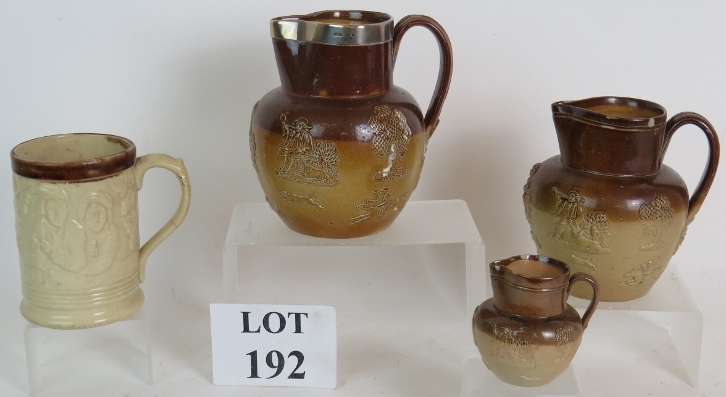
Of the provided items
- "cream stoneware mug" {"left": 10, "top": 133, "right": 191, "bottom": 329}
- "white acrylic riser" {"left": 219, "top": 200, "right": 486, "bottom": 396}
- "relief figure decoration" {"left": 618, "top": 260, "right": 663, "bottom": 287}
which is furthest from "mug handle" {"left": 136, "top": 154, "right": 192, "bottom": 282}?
"relief figure decoration" {"left": 618, "top": 260, "right": 663, "bottom": 287}

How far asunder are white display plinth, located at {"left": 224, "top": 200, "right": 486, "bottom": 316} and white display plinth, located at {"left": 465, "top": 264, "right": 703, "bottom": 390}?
0.14ft

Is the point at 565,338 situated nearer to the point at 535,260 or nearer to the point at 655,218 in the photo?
the point at 535,260

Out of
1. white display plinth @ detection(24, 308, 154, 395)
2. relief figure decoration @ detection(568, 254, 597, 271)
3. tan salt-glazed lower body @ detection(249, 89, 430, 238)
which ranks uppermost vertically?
tan salt-glazed lower body @ detection(249, 89, 430, 238)

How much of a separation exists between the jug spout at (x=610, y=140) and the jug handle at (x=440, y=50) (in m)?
0.19

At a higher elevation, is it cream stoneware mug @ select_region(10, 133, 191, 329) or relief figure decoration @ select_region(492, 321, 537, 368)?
cream stoneware mug @ select_region(10, 133, 191, 329)

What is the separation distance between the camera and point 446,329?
1.52 meters

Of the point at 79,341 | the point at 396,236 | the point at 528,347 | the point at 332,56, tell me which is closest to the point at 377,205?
the point at 396,236

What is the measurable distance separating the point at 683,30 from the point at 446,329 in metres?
0.73

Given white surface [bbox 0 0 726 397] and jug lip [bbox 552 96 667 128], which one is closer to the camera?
jug lip [bbox 552 96 667 128]

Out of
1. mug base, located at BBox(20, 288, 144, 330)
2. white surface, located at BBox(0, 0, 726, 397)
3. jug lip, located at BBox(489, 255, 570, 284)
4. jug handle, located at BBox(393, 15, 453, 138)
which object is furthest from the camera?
white surface, located at BBox(0, 0, 726, 397)

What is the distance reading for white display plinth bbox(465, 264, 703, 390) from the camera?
4.30ft

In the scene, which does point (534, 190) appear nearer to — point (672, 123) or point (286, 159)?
point (672, 123)

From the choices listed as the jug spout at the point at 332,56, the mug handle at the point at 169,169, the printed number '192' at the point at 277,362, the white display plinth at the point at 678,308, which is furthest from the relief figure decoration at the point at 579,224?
the mug handle at the point at 169,169

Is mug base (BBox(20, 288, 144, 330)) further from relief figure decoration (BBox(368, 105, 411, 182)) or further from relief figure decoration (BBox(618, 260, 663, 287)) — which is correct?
relief figure decoration (BBox(618, 260, 663, 287))
